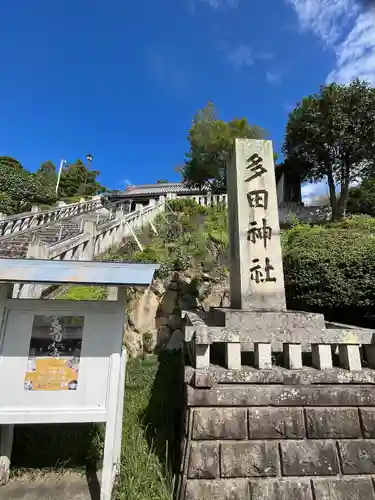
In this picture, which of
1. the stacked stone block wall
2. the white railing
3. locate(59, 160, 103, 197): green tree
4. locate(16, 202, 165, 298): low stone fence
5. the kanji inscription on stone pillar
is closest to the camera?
the stacked stone block wall

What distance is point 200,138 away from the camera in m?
23.3

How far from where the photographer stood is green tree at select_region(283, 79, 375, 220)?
15570mm

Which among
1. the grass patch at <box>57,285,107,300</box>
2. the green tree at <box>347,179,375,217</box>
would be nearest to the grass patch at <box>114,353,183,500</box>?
the grass patch at <box>57,285,107,300</box>

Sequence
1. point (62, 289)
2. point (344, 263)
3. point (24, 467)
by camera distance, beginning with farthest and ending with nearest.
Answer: point (62, 289), point (344, 263), point (24, 467)

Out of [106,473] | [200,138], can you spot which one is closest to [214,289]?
[106,473]

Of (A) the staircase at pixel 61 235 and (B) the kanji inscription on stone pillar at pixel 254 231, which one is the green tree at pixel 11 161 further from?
(B) the kanji inscription on stone pillar at pixel 254 231

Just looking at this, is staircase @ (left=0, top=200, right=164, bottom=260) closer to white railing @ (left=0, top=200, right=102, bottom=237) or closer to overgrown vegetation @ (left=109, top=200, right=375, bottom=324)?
white railing @ (left=0, top=200, right=102, bottom=237)

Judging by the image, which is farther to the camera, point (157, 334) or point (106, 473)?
point (157, 334)

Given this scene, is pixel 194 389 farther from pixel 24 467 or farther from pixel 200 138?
pixel 200 138

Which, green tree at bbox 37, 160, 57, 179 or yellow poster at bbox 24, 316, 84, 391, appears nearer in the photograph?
yellow poster at bbox 24, 316, 84, 391

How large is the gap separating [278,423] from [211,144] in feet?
74.0

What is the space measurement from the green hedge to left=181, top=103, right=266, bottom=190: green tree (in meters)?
16.8

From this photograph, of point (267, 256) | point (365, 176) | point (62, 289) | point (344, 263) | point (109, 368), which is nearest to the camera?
point (109, 368)

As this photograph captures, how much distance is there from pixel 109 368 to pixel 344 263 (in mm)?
5382
